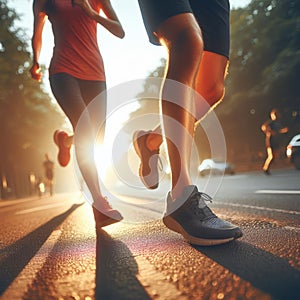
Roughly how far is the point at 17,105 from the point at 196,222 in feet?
69.5

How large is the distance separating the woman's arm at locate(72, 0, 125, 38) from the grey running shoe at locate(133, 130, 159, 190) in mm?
841

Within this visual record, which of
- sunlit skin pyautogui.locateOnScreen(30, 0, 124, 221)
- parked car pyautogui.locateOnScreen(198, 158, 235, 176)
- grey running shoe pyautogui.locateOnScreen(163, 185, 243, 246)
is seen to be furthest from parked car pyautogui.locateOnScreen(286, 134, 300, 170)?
parked car pyautogui.locateOnScreen(198, 158, 235, 176)

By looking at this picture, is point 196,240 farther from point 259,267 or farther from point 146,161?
point 146,161

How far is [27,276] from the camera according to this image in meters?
1.29

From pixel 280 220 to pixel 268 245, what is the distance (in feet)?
2.63

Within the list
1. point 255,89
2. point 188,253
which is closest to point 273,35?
point 255,89

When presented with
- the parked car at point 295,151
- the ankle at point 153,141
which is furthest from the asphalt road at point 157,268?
the parked car at point 295,151

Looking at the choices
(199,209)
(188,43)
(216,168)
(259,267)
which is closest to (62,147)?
(188,43)

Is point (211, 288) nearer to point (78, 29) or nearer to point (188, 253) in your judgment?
point (188, 253)

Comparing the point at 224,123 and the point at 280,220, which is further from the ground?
the point at 224,123

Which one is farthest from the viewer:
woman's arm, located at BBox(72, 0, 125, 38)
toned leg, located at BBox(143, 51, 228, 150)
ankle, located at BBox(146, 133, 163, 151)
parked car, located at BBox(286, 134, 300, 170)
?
parked car, located at BBox(286, 134, 300, 170)

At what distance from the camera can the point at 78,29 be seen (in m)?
2.77

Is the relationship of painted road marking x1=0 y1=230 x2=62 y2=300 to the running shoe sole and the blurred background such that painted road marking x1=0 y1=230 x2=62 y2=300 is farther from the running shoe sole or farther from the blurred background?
the blurred background

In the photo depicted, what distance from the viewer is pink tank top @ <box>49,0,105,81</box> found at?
8.81 ft
